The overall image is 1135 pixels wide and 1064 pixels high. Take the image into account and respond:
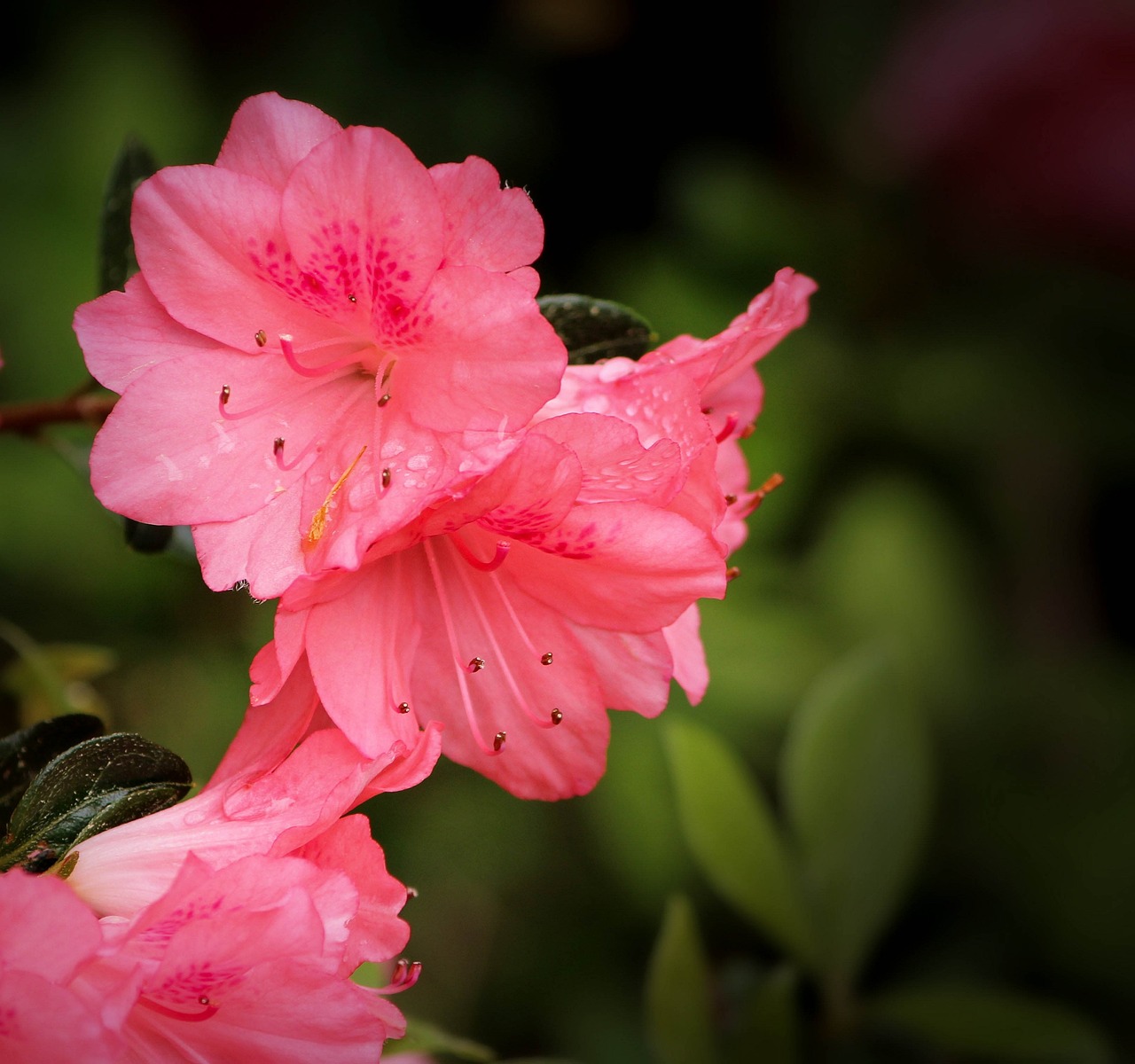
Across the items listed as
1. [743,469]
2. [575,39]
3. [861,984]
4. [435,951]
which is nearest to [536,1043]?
[435,951]

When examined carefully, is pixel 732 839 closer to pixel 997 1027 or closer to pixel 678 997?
pixel 678 997

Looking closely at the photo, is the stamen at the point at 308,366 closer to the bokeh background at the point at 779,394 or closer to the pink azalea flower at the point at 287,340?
the pink azalea flower at the point at 287,340

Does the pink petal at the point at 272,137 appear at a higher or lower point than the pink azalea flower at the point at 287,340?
higher

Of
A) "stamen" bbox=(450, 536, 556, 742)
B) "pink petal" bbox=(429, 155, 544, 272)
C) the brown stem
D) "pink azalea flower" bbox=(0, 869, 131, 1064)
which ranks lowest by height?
"pink azalea flower" bbox=(0, 869, 131, 1064)

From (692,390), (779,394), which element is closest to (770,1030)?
(692,390)

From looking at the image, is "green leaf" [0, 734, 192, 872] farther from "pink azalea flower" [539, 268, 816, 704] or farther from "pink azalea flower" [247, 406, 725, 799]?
"pink azalea flower" [539, 268, 816, 704]

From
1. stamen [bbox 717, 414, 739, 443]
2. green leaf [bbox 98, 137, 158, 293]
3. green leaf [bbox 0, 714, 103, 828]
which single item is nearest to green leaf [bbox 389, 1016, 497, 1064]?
green leaf [bbox 0, 714, 103, 828]

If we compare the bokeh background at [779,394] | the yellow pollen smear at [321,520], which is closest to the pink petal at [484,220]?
the yellow pollen smear at [321,520]
